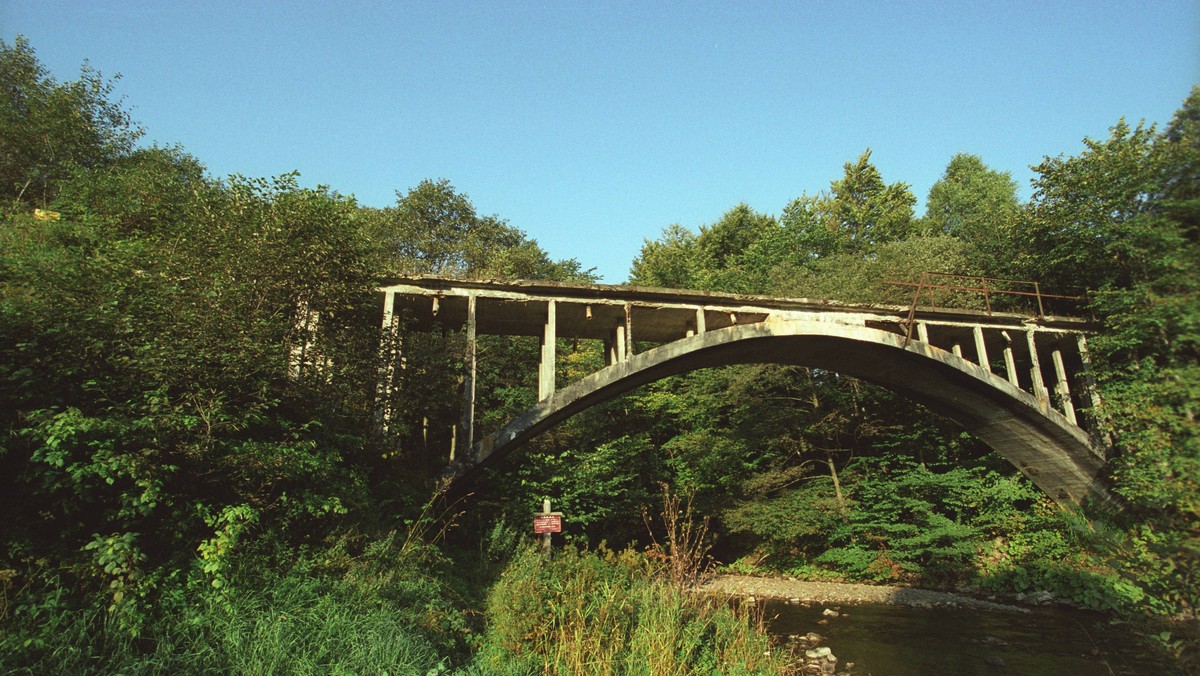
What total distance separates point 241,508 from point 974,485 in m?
18.7

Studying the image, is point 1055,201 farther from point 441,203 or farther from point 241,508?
point 441,203

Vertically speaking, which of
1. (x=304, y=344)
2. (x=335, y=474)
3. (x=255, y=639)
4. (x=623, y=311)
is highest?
(x=623, y=311)

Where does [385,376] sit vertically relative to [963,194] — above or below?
below

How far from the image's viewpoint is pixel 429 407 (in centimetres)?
985

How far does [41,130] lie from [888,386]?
85.0 ft

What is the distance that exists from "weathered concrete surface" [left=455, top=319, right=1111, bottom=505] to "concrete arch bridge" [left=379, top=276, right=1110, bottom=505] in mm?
33

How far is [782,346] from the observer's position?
1396cm

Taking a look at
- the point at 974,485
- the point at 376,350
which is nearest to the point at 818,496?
the point at 974,485

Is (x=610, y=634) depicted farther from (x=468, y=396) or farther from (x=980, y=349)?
(x=980, y=349)

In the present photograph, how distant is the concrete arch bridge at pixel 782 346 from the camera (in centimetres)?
1102

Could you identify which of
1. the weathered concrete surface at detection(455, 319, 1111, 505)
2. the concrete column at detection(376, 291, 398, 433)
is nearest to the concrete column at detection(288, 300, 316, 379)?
the concrete column at detection(376, 291, 398, 433)

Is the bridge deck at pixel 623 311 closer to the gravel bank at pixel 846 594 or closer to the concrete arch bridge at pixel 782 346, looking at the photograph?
the concrete arch bridge at pixel 782 346

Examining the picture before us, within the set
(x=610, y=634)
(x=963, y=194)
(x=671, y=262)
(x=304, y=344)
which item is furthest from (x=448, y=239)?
(x=963, y=194)

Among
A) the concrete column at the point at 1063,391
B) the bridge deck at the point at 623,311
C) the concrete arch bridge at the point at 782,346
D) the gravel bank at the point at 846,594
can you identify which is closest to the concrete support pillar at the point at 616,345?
the concrete arch bridge at the point at 782,346
